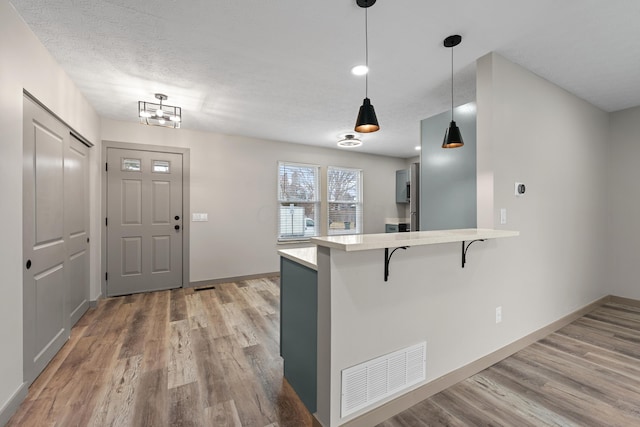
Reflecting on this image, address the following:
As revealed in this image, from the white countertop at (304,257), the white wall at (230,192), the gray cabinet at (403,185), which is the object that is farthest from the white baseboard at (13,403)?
the gray cabinet at (403,185)

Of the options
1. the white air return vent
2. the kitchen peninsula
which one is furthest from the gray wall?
the white air return vent

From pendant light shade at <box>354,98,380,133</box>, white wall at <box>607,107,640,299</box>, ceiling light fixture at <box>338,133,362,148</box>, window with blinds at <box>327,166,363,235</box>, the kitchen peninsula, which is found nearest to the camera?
the kitchen peninsula

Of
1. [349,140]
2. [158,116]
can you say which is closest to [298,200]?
[349,140]

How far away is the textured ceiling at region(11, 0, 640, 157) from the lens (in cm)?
185

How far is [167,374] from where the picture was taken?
2.15 meters

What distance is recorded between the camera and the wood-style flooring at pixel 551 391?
170 cm

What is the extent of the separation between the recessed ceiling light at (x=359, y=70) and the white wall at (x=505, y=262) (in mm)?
974

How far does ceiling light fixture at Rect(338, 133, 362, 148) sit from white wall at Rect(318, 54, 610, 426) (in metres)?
2.44

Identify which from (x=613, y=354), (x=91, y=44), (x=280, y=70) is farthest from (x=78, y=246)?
(x=613, y=354)

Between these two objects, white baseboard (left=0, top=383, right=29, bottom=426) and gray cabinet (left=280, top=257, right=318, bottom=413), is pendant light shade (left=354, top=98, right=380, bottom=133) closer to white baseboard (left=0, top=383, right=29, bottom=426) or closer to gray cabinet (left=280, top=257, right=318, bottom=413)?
gray cabinet (left=280, top=257, right=318, bottom=413)

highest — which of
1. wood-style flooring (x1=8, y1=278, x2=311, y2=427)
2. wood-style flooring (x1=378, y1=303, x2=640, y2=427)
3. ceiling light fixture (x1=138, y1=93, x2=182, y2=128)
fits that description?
ceiling light fixture (x1=138, y1=93, x2=182, y2=128)

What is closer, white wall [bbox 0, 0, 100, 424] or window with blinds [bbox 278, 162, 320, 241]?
white wall [bbox 0, 0, 100, 424]

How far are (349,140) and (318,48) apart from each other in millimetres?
2501

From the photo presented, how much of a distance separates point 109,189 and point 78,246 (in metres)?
1.19
